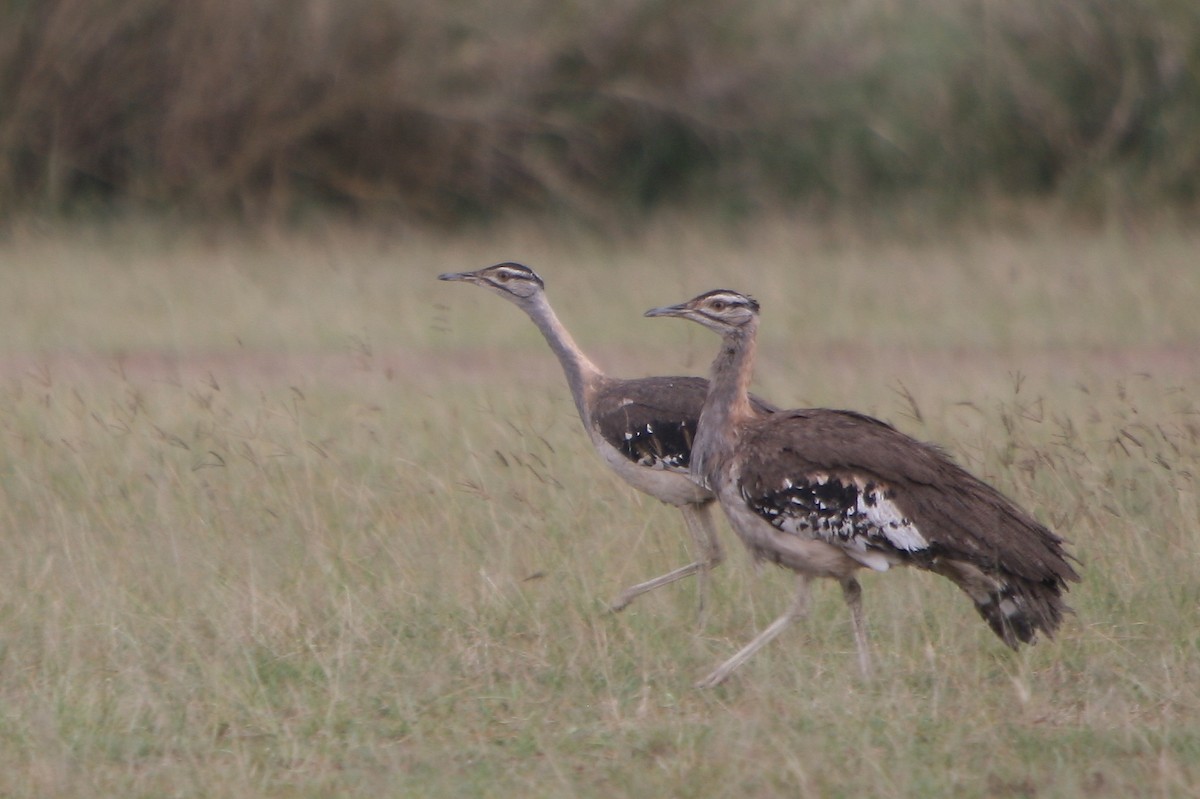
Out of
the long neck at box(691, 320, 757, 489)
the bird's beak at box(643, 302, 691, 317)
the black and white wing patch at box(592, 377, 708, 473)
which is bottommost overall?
the black and white wing patch at box(592, 377, 708, 473)

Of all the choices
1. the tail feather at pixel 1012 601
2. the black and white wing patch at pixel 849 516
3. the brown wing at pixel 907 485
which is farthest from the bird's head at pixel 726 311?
the tail feather at pixel 1012 601

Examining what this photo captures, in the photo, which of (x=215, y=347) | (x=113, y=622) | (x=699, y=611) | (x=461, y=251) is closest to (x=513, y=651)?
(x=699, y=611)

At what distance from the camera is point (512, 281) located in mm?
5816

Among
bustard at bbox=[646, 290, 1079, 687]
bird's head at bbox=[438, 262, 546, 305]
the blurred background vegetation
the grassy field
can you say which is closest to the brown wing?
bustard at bbox=[646, 290, 1079, 687]

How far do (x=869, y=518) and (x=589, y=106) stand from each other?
9102 mm

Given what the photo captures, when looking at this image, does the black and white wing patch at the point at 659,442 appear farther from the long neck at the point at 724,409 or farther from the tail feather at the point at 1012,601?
the tail feather at the point at 1012,601

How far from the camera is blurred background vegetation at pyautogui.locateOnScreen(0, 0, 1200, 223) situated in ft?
39.4

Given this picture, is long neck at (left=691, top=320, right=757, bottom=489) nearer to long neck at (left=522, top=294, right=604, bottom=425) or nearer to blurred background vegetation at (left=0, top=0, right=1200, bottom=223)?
long neck at (left=522, top=294, right=604, bottom=425)

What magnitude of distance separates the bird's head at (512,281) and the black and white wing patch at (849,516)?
5.65 feet

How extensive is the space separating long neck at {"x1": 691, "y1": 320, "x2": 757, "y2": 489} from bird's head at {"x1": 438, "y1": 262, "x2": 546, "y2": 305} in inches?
47.7

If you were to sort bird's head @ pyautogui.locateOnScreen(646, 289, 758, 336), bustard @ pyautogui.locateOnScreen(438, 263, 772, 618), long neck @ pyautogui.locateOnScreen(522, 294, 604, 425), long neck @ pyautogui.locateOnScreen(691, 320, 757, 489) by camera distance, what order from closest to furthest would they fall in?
long neck @ pyautogui.locateOnScreen(691, 320, 757, 489), bird's head @ pyautogui.locateOnScreen(646, 289, 758, 336), bustard @ pyautogui.locateOnScreen(438, 263, 772, 618), long neck @ pyautogui.locateOnScreen(522, 294, 604, 425)

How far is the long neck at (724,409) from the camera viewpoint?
179 inches

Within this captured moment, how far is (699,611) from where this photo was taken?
4.82 m

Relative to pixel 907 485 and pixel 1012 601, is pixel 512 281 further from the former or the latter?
pixel 1012 601
